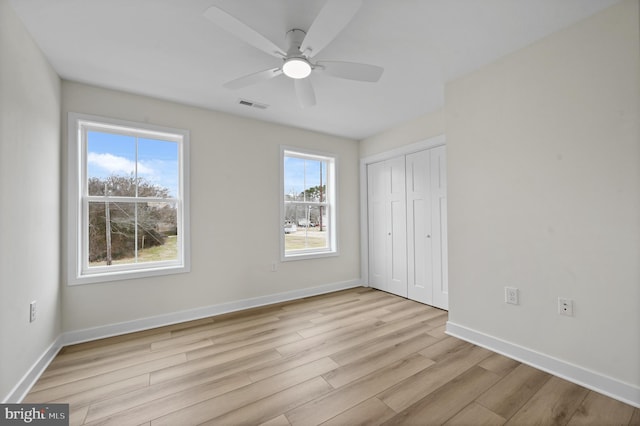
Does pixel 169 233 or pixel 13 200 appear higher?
pixel 13 200

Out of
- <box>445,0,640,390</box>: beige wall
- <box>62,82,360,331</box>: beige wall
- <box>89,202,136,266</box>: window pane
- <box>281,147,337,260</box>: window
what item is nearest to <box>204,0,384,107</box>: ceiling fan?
<box>445,0,640,390</box>: beige wall

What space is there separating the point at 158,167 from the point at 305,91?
191cm

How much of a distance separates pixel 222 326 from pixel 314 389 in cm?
144

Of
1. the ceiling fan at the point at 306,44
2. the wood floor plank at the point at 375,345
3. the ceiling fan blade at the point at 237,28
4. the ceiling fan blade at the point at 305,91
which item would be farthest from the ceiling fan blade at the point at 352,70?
the wood floor plank at the point at 375,345

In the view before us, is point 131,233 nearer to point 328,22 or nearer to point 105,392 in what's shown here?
point 105,392

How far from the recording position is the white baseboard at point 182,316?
2.55 metres

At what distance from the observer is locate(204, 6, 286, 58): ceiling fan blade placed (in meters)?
1.41

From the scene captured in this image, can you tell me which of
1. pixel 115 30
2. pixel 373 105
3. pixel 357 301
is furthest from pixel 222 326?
pixel 373 105

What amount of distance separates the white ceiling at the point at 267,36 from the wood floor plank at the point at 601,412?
245 cm

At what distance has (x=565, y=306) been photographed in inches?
Answer: 76.3

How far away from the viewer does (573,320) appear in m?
1.90

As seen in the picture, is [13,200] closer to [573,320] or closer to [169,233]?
[169,233]

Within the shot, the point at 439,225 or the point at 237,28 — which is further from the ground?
the point at 237,28

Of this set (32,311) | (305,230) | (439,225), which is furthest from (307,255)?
(32,311)
